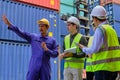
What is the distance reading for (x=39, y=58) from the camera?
14.2 feet

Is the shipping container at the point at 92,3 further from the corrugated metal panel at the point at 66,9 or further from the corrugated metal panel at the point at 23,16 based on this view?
the corrugated metal panel at the point at 23,16

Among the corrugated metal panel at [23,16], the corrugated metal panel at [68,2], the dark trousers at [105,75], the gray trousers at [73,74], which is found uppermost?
the corrugated metal panel at [68,2]

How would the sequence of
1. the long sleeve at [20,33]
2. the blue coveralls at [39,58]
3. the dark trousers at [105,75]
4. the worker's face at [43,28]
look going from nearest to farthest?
the dark trousers at [105,75]
the blue coveralls at [39,58]
the long sleeve at [20,33]
the worker's face at [43,28]

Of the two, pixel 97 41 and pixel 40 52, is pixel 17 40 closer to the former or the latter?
pixel 40 52

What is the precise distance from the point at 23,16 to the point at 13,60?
1.89m

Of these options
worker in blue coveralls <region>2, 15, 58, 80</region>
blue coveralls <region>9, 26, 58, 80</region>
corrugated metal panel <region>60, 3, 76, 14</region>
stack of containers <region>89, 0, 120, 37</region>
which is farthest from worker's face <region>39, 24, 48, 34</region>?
stack of containers <region>89, 0, 120, 37</region>

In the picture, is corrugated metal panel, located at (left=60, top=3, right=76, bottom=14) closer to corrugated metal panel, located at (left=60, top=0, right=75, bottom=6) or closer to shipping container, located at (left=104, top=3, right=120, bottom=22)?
corrugated metal panel, located at (left=60, top=0, right=75, bottom=6)

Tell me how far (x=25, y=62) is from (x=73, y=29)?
5618mm

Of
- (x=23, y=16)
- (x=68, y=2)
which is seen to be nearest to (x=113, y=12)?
(x=68, y=2)

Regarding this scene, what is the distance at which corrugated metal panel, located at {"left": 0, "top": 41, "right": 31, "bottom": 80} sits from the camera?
9.41 m

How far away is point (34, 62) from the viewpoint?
4301 mm

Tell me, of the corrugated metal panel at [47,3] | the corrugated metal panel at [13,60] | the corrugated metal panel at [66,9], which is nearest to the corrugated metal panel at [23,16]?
the corrugated metal panel at [47,3]

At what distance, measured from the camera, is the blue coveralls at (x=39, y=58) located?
14.0 feet

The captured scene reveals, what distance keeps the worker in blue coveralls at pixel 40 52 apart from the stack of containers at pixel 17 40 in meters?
5.15
